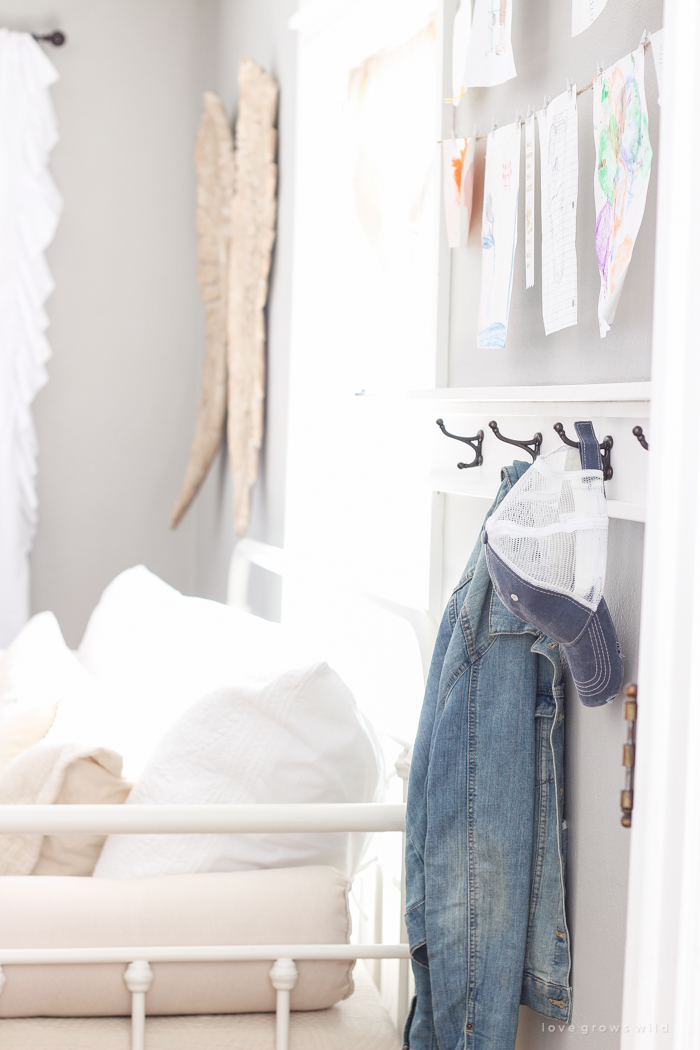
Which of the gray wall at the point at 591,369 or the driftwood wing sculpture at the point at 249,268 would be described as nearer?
the gray wall at the point at 591,369

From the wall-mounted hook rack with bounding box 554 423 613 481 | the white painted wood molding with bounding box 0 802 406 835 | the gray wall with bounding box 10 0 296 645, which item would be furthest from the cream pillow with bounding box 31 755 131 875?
the gray wall with bounding box 10 0 296 645

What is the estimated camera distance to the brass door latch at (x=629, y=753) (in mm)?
754

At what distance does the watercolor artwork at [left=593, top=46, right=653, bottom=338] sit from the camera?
0.98 m

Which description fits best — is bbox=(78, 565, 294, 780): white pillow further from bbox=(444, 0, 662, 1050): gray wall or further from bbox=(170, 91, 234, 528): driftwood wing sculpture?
bbox=(170, 91, 234, 528): driftwood wing sculpture

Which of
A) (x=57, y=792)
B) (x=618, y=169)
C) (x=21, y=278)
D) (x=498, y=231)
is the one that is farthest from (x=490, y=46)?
(x=21, y=278)

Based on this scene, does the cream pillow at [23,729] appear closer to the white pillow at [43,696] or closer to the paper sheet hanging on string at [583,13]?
the white pillow at [43,696]

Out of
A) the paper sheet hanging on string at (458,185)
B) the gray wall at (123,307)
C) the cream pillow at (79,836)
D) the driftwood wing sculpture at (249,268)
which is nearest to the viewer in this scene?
the cream pillow at (79,836)

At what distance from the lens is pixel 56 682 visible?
1719 millimetres

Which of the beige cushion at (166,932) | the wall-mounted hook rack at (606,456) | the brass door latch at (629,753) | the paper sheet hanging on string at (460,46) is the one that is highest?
the paper sheet hanging on string at (460,46)

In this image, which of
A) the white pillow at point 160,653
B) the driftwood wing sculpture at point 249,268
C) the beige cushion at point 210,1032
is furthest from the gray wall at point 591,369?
the driftwood wing sculpture at point 249,268

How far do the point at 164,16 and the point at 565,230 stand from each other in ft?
8.25

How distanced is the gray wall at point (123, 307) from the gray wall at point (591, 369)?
1.91 meters

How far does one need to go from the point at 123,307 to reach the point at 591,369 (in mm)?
2373

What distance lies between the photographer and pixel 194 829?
3.76 feet
